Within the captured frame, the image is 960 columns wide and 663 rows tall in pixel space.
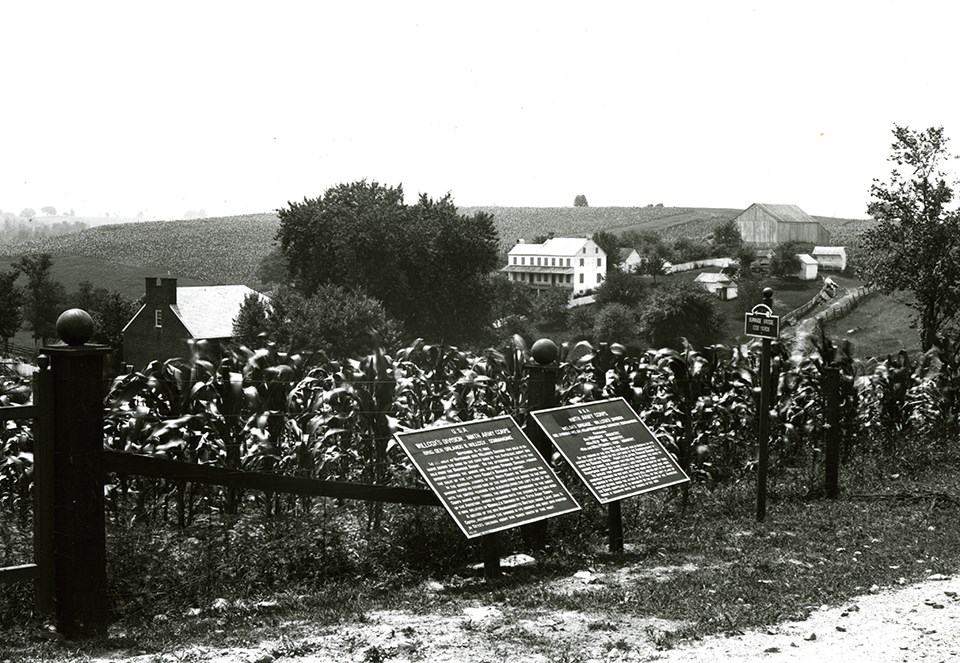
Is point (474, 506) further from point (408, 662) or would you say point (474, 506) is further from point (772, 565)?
point (772, 565)

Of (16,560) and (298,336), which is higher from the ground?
(16,560)

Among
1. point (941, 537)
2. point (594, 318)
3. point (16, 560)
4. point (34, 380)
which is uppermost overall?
point (34, 380)

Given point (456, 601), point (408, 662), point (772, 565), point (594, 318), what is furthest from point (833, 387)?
point (594, 318)

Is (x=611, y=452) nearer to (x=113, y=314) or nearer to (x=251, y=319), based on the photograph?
(x=251, y=319)

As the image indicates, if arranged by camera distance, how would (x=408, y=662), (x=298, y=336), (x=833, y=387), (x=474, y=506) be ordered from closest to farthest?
(x=408, y=662), (x=474, y=506), (x=833, y=387), (x=298, y=336)

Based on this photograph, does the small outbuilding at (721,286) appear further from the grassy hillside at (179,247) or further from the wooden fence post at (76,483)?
the wooden fence post at (76,483)

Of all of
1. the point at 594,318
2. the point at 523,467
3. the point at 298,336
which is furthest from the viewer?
the point at 594,318

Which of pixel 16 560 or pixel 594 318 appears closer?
pixel 16 560

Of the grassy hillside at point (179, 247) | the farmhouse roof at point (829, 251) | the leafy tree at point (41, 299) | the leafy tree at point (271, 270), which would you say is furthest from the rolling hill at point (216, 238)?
the leafy tree at point (41, 299)
